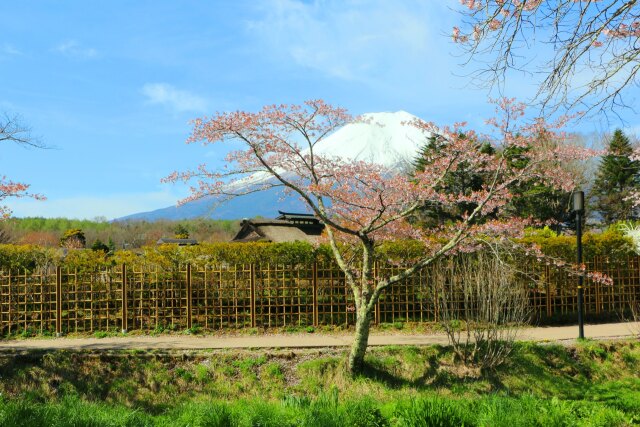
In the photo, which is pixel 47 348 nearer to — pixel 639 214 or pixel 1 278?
pixel 1 278

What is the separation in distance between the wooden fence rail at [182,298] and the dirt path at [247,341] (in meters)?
0.64

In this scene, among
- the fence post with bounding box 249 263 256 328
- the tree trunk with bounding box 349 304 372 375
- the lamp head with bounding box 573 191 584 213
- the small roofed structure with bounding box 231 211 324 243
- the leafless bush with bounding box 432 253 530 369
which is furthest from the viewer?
the small roofed structure with bounding box 231 211 324 243

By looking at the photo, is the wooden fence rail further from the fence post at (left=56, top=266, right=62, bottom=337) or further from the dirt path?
the dirt path

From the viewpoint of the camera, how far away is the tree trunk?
359 inches

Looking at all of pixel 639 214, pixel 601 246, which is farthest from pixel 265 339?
pixel 639 214

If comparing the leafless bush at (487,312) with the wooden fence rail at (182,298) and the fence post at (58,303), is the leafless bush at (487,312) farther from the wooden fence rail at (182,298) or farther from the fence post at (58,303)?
the fence post at (58,303)

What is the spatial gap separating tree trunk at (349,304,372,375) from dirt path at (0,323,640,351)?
1.24 m

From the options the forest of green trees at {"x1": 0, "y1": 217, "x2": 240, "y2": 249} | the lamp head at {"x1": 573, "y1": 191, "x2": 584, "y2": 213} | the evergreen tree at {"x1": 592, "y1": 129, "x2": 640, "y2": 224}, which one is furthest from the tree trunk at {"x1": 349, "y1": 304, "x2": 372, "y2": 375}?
the forest of green trees at {"x1": 0, "y1": 217, "x2": 240, "y2": 249}

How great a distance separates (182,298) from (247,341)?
2.15 m

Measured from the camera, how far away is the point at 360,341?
914 cm

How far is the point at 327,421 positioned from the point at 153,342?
675cm

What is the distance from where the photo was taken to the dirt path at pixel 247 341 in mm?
10555

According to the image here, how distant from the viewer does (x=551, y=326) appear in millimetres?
13523

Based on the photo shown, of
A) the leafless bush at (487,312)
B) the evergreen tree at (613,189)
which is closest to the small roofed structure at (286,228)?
the leafless bush at (487,312)
